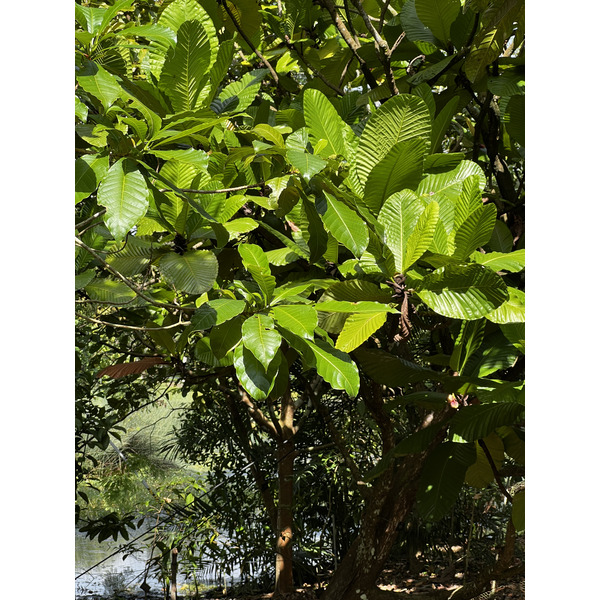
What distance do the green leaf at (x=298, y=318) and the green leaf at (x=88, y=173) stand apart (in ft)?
0.79

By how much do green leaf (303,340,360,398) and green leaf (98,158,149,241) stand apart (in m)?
0.23

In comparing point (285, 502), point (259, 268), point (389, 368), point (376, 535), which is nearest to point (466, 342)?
point (389, 368)

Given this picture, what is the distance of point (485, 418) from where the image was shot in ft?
2.64

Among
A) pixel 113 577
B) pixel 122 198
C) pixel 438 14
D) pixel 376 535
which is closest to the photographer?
pixel 122 198

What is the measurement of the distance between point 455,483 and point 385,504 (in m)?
0.45

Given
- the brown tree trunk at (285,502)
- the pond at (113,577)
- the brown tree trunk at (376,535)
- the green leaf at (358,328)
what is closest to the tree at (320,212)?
the green leaf at (358,328)

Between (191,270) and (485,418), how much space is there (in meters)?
0.43

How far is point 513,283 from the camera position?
0.98 m

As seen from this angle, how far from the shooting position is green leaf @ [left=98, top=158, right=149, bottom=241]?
61cm

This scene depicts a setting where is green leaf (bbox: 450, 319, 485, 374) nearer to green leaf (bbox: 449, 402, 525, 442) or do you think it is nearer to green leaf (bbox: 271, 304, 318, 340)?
green leaf (bbox: 449, 402, 525, 442)

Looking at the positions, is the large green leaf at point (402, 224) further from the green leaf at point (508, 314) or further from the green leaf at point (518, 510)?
the green leaf at point (518, 510)

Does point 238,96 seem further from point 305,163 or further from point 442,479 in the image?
point 442,479

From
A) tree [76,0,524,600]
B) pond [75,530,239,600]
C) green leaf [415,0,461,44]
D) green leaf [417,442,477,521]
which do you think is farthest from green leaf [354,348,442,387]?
pond [75,530,239,600]
